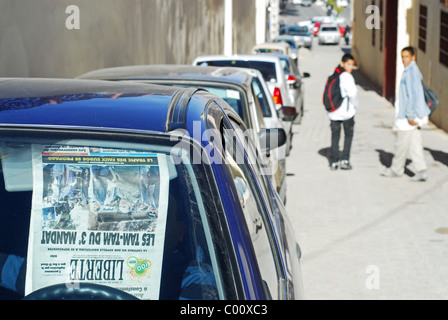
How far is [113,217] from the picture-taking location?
272 centimetres

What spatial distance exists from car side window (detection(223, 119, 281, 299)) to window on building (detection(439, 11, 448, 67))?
47.4 ft

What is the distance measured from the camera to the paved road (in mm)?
7004

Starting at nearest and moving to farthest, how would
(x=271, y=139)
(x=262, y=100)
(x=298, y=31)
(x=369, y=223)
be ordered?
(x=271, y=139), (x=369, y=223), (x=262, y=100), (x=298, y=31)

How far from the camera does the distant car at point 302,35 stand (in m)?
54.8

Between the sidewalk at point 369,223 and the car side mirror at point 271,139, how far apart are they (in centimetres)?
150

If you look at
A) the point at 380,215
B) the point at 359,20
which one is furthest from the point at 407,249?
the point at 359,20

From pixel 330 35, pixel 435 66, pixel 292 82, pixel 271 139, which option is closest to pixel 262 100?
pixel 271 139

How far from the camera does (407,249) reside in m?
8.09

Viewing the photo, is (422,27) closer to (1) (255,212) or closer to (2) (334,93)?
(2) (334,93)

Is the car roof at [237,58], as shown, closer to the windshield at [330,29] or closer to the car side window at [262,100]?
the car side window at [262,100]

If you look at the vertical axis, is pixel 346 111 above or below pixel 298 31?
above

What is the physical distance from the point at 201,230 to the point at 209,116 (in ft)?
1.63

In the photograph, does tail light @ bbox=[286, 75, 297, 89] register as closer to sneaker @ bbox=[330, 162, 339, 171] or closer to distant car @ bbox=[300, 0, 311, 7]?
sneaker @ bbox=[330, 162, 339, 171]

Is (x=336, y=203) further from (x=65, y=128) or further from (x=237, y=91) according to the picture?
(x=65, y=128)
